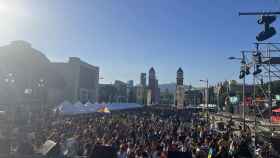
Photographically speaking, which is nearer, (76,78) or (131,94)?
(76,78)

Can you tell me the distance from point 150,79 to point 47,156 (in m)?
132

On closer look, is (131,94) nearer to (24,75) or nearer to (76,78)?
(76,78)

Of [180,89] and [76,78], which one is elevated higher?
[76,78]

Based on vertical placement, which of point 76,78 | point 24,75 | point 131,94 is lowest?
point 131,94

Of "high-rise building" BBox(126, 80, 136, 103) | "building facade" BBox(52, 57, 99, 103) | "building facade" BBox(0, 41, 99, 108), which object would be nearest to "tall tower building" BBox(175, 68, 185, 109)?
"high-rise building" BBox(126, 80, 136, 103)

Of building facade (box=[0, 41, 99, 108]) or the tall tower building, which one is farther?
the tall tower building

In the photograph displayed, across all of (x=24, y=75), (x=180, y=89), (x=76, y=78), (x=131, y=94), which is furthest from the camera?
(x=131, y=94)

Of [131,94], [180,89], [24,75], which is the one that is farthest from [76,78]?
[180,89]

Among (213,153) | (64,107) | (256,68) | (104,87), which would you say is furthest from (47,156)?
(104,87)

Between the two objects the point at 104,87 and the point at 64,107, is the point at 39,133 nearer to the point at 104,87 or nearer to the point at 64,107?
the point at 64,107

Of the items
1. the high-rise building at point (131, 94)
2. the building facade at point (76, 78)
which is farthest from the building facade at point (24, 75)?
the high-rise building at point (131, 94)

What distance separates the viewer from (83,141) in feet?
56.3

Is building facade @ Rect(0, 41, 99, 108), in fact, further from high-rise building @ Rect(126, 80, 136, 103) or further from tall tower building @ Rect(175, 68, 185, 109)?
high-rise building @ Rect(126, 80, 136, 103)

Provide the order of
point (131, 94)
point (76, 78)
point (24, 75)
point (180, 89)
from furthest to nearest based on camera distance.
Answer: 1. point (131, 94)
2. point (180, 89)
3. point (76, 78)
4. point (24, 75)
